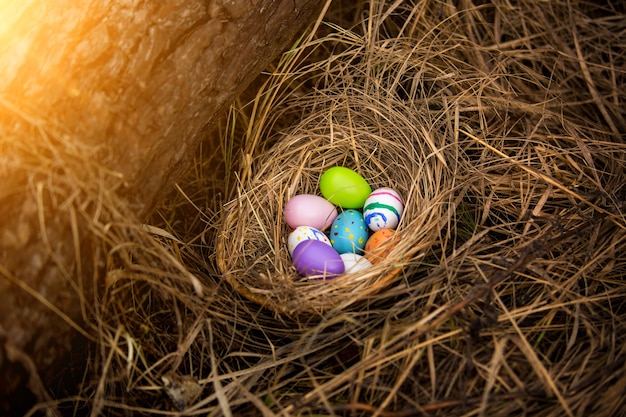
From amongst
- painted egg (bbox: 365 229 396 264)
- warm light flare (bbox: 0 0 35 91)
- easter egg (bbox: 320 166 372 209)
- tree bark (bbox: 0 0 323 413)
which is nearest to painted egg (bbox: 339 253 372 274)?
painted egg (bbox: 365 229 396 264)

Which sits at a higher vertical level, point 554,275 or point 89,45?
point 89,45

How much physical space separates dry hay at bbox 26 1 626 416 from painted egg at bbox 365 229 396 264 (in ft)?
0.22

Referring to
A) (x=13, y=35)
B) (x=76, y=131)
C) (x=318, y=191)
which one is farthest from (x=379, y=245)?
(x=13, y=35)

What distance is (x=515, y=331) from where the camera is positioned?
6.06 feet

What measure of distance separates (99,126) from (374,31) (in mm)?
1349

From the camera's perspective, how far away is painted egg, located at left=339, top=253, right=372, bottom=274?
6.88 ft

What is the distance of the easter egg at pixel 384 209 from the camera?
2254 mm

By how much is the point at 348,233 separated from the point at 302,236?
211 millimetres

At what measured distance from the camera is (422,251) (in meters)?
2.11

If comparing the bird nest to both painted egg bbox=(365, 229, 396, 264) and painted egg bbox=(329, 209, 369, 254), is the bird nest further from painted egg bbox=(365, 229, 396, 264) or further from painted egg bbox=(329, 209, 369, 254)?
painted egg bbox=(329, 209, 369, 254)

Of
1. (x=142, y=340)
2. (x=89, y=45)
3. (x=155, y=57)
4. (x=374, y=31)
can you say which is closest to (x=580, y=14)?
(x=374, y=31)

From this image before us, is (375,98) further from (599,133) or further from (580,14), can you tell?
(580,14)

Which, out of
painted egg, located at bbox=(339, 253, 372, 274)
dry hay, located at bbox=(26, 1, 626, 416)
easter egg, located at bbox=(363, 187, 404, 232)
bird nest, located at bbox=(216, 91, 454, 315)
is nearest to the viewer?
dry hay, located at bbox=(26, 1, 626, 416)

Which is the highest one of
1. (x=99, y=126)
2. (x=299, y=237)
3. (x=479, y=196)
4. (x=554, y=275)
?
(x=99, y=126)
